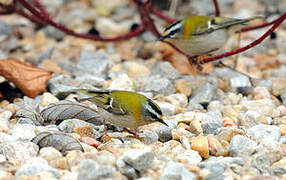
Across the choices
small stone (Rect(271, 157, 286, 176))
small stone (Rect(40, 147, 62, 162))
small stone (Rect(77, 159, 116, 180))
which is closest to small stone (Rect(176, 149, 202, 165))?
small stone (Rect(271, 157, 286, 176))

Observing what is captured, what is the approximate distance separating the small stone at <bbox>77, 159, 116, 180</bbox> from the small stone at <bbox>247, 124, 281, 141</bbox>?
60.8 inches

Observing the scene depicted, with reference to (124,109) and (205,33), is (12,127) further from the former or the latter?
(205,33)

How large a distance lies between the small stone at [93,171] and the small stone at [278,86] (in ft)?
Answer: 8.72

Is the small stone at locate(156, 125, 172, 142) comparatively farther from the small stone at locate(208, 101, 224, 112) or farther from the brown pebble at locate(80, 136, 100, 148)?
the small stone at locate(208, 101, 224, 112)

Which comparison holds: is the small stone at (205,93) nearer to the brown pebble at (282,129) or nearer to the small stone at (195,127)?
the small stone at (195,127)

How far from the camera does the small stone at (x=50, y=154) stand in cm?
302

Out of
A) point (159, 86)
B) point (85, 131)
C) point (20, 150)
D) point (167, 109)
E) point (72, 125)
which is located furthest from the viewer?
point (159, 86)

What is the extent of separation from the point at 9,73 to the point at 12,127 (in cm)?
97

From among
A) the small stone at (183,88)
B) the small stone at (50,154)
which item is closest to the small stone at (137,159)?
the small stone at (50,154)

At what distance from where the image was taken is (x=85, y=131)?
3.68 meters

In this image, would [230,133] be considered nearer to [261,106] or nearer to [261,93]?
[261,106]

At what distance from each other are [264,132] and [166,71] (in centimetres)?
178

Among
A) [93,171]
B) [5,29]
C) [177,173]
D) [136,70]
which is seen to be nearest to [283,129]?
[177,173]

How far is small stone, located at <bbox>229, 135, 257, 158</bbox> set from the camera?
3287mm
